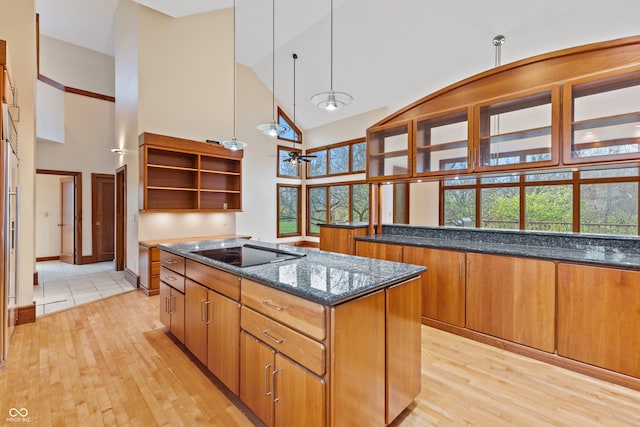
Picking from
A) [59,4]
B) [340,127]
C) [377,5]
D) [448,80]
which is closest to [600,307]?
[448,80]

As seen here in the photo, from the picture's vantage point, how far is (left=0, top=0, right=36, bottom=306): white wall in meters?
3.13

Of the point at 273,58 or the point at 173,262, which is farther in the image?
the point at 273,58

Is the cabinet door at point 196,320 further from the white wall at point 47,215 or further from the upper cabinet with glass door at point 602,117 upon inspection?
the white wall at point 47,215

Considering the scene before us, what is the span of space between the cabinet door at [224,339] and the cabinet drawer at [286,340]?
13 centimetres

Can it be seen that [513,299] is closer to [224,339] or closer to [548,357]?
[548,357]

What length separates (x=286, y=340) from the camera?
1.49 meters

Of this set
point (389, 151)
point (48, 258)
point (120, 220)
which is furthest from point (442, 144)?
point (48, 258)

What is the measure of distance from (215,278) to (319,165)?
6854mm

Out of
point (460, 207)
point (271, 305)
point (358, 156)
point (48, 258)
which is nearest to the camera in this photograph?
point (271, 305)

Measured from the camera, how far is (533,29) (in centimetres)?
430

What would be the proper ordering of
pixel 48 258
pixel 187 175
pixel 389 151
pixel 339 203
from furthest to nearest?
1. pixel 339 203
2. pixel 48 258
3. pixel 187 175
4. pixel 389 151

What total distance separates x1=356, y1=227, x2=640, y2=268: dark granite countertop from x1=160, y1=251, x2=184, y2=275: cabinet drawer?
2.27m

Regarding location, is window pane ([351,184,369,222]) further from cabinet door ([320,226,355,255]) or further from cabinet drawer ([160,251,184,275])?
cabinet drawer ([160,251,184,275])

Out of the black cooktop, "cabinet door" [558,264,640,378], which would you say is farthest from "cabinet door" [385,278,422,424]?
"cabinet door" [558,264,640,378]
